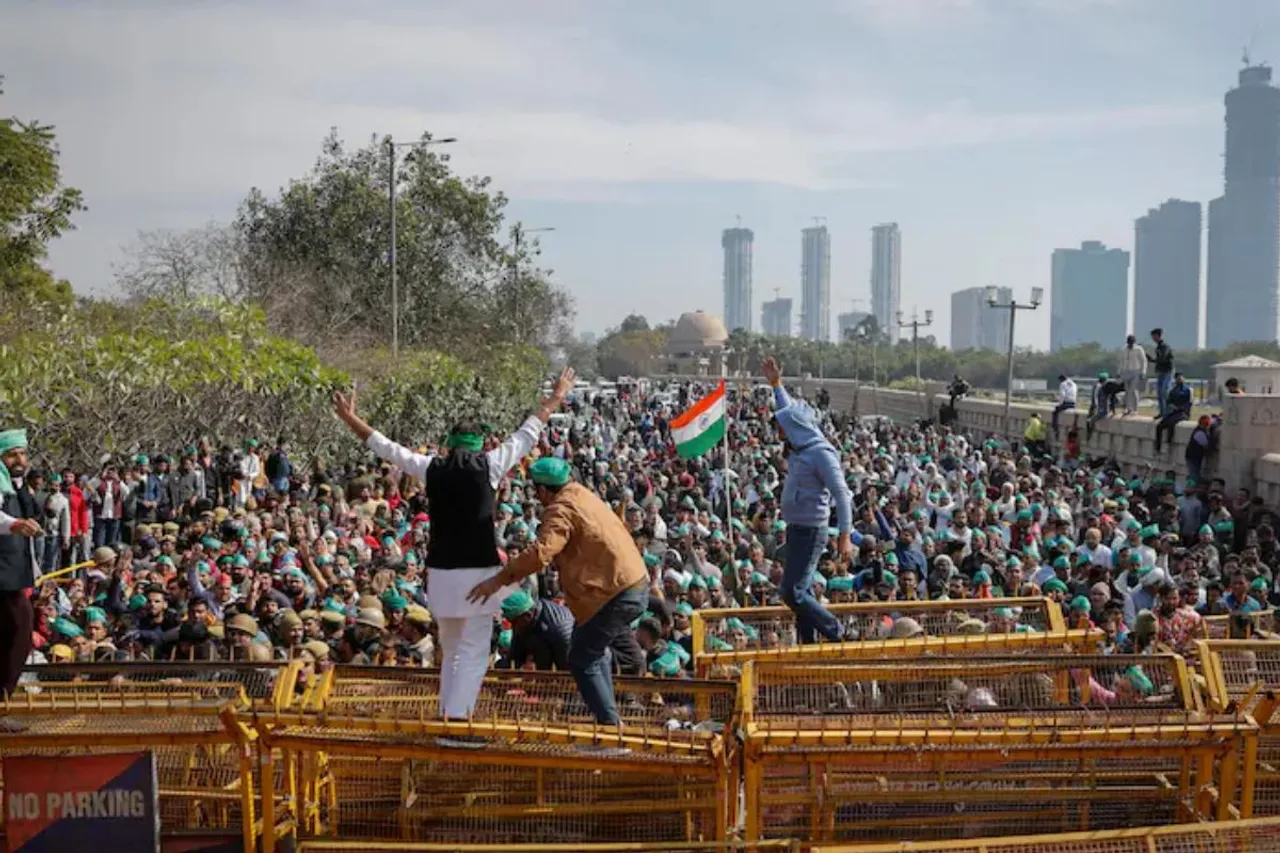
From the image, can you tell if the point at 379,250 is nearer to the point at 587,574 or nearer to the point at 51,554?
the point at 51,554

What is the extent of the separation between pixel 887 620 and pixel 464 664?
133 inches

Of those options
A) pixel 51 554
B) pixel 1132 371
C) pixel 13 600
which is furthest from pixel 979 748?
pixel 1132 371

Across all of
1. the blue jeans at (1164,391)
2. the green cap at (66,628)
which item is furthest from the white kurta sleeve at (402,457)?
the blue jeans at (1164,391)

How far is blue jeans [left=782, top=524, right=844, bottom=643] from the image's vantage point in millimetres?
8117

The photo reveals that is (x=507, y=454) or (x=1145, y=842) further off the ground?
(x=507, y=454)

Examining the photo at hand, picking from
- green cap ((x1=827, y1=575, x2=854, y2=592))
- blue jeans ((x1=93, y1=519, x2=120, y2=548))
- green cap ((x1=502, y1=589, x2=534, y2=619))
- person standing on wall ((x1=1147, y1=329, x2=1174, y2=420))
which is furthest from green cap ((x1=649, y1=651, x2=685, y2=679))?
person standing on wall ((x1=1147, y1=329, x2=1174, y2=420))

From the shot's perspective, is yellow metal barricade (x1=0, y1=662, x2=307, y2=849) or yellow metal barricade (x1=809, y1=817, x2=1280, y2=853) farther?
yellow metal barricade (x1=0, y1=662, x2=307, y2=849)

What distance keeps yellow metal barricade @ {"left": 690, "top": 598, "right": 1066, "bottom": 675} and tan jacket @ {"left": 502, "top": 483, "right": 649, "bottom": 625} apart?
5.67 feet

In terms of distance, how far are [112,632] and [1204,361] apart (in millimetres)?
96477

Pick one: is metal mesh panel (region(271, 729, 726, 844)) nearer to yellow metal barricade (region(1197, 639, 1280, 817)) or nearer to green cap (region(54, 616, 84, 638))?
yellow metal barricade (region(1197, 639, 1280, 817))

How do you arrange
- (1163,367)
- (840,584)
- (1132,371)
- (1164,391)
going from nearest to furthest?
(840,584), (1163,367), (1164,391), (1132,371)

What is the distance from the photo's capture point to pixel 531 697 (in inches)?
265

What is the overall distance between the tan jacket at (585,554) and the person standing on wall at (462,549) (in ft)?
0.89

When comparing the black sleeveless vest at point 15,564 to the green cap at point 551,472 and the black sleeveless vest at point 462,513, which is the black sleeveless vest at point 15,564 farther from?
the green cap at point 551,472
